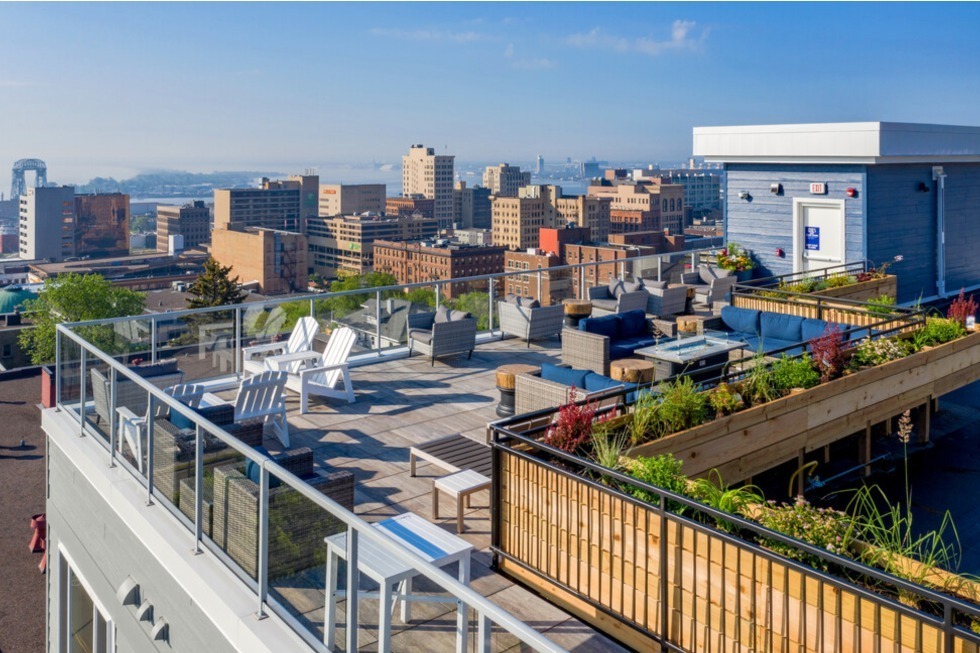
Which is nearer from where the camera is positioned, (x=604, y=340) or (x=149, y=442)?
(x=149, y=442)

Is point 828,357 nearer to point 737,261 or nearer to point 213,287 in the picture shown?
point 737,261

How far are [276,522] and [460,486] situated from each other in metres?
1.76

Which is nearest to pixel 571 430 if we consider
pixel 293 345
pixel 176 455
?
pixel 176 455

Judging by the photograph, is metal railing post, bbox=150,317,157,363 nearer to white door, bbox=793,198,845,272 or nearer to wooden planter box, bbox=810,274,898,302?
wooden planter box, bbox=810,274,898,302

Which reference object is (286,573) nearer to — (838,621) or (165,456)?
(165,456)

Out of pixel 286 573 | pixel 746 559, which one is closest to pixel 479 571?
pixel 286 573

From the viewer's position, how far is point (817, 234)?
15.1 m

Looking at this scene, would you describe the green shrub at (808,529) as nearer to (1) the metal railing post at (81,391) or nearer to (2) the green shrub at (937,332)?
(2) the green shrub at (937,332)

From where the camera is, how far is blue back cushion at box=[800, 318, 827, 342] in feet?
31.5

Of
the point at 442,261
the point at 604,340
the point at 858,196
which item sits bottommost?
the point at 604,340

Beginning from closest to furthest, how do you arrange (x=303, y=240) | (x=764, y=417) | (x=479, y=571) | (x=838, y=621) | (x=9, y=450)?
(x=838, y=621) < (x=479, y=571) < (x=764, y=417) < (x=9, y=450) < (x=303, y=240)

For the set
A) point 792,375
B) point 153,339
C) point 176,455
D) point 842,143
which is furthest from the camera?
point 842,143

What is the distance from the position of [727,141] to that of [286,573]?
13.9 meters

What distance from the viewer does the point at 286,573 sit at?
429 centimetres
